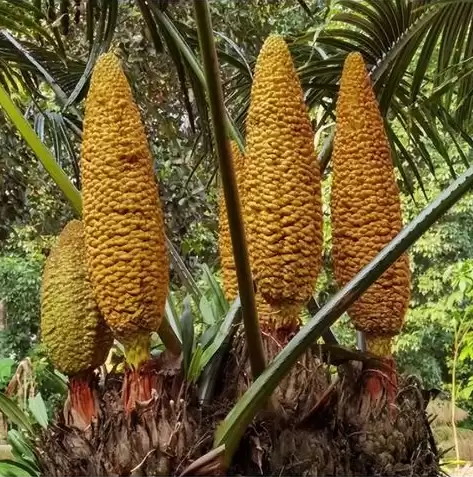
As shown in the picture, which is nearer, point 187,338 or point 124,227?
point 124,227

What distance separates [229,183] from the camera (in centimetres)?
66

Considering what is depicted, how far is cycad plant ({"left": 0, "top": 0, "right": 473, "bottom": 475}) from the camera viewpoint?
0.71 metres

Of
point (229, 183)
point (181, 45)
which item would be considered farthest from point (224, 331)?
point (181, 45)

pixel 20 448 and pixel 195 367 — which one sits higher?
pixel 195 367

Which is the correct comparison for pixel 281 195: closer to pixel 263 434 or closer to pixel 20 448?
pixel 263 434

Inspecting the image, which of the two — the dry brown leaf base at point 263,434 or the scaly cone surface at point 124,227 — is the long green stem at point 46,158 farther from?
the dry brown leaf base at point 263,434

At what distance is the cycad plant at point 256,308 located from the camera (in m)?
0.71

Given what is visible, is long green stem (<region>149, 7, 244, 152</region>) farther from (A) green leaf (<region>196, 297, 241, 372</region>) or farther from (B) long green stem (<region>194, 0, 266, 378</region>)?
(B) long green stem (<region>194, 0, 266, 378</region>)

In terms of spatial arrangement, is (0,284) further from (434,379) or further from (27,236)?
(434,379)

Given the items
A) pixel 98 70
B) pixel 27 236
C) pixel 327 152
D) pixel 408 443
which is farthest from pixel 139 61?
pixel 27 236

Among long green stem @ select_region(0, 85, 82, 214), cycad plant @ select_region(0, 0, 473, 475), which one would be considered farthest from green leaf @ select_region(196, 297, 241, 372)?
long green stem @ select_region(0, 85, 82, 214)

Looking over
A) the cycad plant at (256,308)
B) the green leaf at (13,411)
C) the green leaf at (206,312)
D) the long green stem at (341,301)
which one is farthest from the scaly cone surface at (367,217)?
the green leaf at (13,411)

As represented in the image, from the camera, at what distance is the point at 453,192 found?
670 millimetres

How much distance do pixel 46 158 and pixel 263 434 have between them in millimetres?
394
